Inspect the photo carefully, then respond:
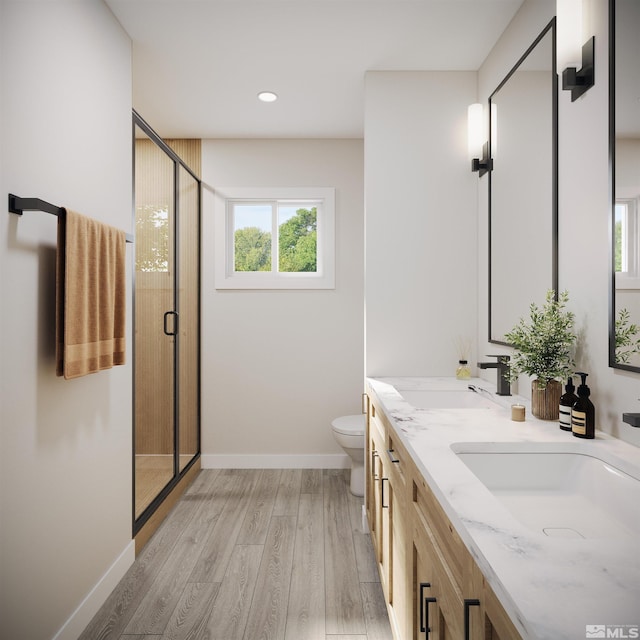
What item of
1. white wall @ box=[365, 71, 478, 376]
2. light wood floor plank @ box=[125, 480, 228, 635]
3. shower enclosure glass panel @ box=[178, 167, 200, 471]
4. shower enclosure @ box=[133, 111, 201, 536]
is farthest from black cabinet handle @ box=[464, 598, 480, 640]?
shower enclosure glass panel @ box=[178, 167, 200, 471]

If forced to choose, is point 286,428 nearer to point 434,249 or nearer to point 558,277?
point 434,249

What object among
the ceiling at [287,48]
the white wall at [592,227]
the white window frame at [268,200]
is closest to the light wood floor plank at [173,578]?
the white window frame at [268,200]

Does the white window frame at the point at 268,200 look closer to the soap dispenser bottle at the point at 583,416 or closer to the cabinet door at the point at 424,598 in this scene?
the soap dispenser bottle at the point at 583,416

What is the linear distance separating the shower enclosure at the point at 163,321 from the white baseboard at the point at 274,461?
0.18m

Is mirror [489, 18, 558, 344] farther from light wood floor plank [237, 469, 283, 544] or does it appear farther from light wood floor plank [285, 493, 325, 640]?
light wood floor plank [237, 469, 283, 544]

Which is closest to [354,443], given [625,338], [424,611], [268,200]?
[424,611]

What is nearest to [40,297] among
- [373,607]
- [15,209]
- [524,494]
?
[15,209]

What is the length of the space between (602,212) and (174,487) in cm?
280

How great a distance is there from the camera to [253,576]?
214 centimetres

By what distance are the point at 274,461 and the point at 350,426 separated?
956 mm

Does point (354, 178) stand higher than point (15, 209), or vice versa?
point (354, 178)

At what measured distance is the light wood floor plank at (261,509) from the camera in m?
2.52

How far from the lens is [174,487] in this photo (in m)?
2.95

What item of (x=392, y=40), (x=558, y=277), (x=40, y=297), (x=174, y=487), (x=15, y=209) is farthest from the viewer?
(x=174, y=487)
